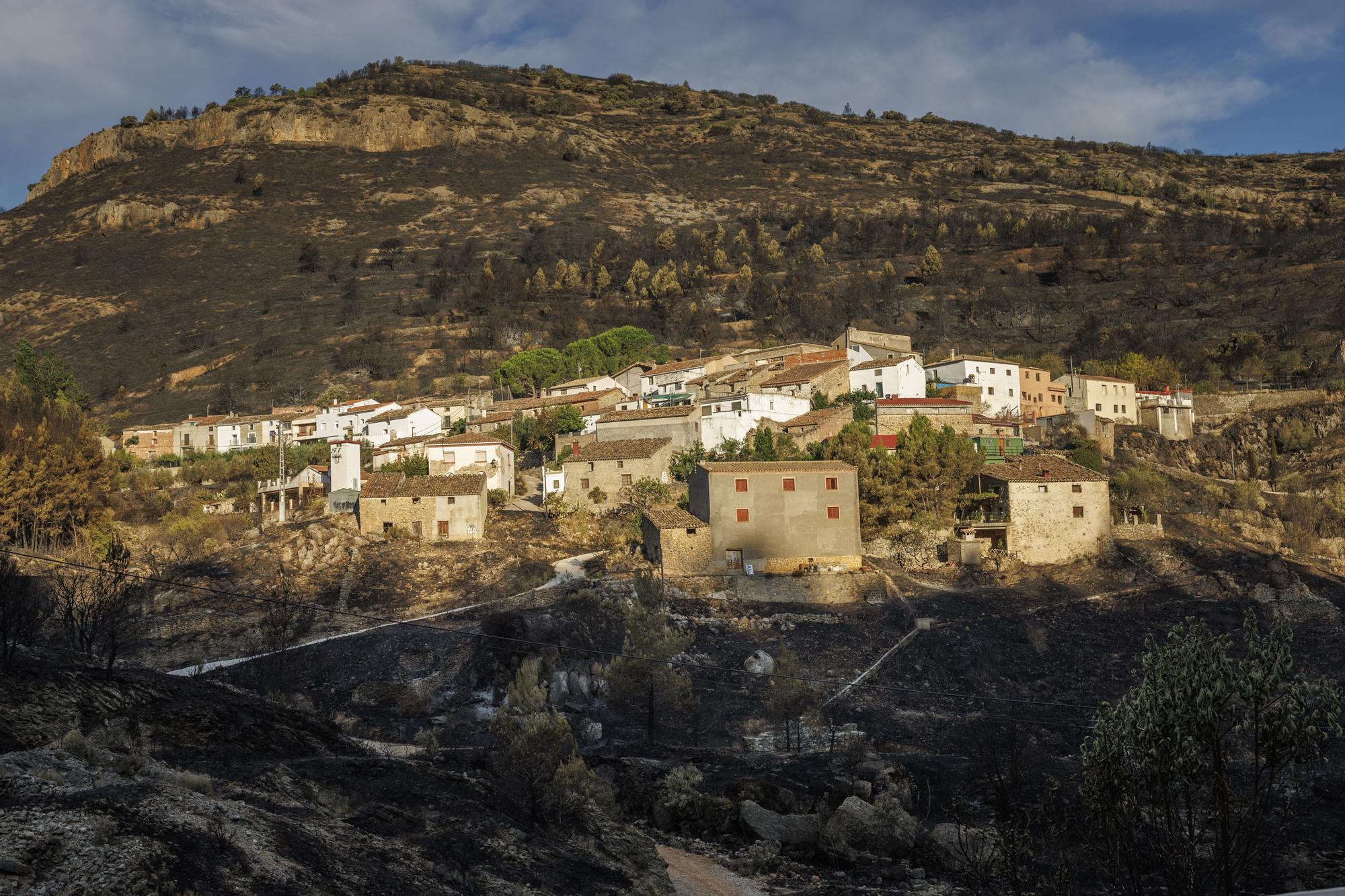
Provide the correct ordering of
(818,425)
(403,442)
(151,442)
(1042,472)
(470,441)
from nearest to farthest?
(1042,472) → (470,441) → (818,425) → (403,442) → (151,442)

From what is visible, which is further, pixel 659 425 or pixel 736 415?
pixel 736 415

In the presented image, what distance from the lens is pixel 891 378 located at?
65688mm

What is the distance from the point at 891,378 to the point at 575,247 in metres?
87.3

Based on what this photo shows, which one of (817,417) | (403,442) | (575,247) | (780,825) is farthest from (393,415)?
(575,247)

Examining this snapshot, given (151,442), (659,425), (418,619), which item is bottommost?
(418,619)

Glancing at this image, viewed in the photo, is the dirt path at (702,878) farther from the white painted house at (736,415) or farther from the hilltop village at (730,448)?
the white painted house at (736,415)

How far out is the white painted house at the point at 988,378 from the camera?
6888cm

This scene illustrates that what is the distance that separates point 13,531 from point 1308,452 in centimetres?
6667

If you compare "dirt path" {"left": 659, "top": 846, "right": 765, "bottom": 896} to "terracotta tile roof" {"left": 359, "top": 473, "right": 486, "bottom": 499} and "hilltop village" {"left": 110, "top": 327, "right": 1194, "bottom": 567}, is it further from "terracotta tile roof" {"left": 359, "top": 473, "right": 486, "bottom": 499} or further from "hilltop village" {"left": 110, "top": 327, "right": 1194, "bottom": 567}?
"terracotta tile roof" {"left": 359, "top": 473, "right": 486, "bottom": 499}

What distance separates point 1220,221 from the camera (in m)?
138

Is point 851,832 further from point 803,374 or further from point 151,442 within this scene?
point 151,442

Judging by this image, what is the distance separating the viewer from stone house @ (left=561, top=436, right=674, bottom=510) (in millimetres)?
51969

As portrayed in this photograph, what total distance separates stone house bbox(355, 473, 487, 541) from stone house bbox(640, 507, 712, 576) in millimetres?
9617

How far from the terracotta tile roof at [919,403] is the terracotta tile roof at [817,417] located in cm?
187
